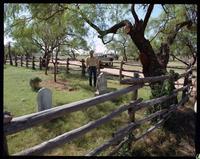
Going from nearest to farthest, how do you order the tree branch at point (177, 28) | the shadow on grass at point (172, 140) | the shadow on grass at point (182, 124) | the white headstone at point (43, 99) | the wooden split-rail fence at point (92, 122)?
1. the wooden split-rail fence at point (92, 122)
2. the shadow on grass at point (172, 140)
3. the shadow on grass at point (182, 124)
4. the white headstone at point (43, 99)
5. the tree branch at point (177, 28)

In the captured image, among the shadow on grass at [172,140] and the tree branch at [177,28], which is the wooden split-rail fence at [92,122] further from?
the tree branch at [177,28]

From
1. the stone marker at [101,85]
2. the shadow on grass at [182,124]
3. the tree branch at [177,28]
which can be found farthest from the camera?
the tree branch at [177,28]

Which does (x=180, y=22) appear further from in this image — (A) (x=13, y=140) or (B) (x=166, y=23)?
(A) (x=13, y=140)

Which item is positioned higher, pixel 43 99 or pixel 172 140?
pixel 43 99

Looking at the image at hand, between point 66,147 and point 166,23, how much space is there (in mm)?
9829

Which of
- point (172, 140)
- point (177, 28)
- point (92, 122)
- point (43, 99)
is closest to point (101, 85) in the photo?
point (177, 28)

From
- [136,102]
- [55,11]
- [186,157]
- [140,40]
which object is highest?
[55,11]

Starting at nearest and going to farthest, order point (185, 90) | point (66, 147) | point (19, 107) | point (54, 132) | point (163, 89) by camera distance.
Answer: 1. point (66, 147)
2. point (54, 132)
3. point (163, 89)
4. point (19, 107)
5. point (185, 90)

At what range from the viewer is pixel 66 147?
6.75 m

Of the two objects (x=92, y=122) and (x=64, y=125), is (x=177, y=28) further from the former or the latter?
(x=92, y=122)

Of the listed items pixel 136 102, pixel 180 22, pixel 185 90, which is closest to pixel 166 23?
pixel 180 22

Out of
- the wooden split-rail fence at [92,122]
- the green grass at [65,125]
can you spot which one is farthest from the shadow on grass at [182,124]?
the green grass at [65,125]

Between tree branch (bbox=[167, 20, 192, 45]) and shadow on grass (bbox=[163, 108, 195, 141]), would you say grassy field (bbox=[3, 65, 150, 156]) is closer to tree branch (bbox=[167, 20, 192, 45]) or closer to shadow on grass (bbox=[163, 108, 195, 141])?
shadow on grass (bbox=[163, 108, 195, 141])

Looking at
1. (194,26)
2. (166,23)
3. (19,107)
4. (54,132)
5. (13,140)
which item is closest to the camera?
(13,140)
